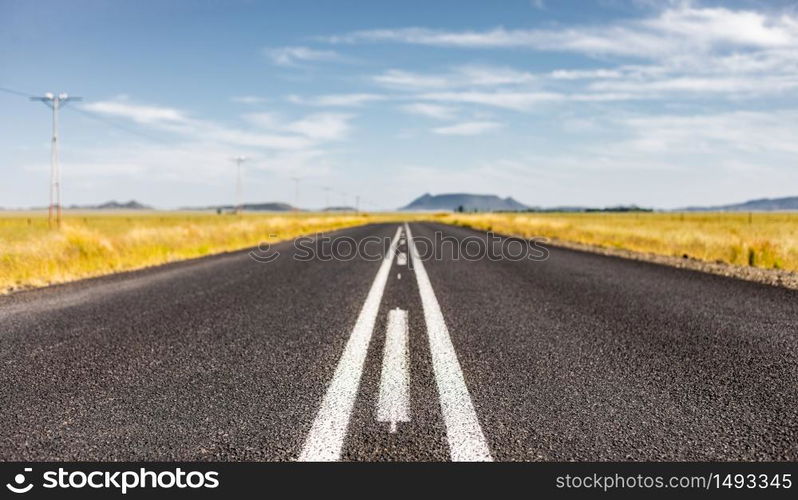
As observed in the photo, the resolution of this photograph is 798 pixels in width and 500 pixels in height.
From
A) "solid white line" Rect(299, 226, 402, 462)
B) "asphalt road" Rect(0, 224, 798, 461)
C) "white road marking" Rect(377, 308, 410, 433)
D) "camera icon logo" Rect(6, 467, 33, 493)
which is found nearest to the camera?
"camera icon logo" Rect(6, 467, 33, 493)

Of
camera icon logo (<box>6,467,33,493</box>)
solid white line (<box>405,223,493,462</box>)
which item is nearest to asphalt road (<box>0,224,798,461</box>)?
solid white line (<box>405,223,493,462</box>)

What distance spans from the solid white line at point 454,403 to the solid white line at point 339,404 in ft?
1.85

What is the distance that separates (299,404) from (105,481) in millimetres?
1140

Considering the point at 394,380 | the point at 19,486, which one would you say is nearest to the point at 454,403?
A: the point at 394,380

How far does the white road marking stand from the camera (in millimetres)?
3195

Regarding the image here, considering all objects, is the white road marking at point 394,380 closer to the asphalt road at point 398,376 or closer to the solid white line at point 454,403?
the asphalt road at point 398,376

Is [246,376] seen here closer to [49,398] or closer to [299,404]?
[299,404]

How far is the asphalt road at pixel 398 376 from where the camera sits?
111 inches

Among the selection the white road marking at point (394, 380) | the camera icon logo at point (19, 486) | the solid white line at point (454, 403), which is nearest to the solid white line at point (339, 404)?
the white road marking at point (394, 380)

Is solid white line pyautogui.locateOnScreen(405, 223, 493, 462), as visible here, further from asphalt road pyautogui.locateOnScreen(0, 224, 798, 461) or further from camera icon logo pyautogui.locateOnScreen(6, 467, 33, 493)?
camera icon logo pyautogui.locateOnScreen(6, 467, 33, 493)

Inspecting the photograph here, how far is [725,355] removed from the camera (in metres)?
4.70

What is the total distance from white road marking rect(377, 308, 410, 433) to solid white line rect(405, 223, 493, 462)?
0.23 meters

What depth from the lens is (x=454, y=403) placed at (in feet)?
11.1

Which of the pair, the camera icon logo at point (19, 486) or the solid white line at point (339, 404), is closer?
the camera icon logo at point (19, 486)
